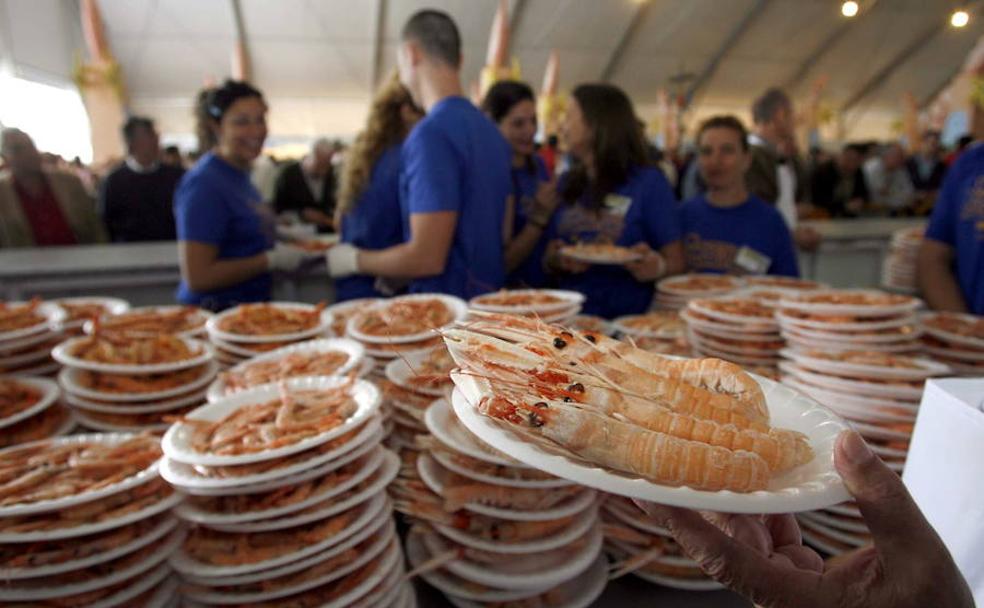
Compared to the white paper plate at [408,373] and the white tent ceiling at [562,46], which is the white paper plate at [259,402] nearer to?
the white paper plate at [408,373]

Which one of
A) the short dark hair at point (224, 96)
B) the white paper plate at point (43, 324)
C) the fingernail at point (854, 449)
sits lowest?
the white paper plate at point (43, 324)

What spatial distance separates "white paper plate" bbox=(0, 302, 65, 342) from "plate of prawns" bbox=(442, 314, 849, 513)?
77.3 inches

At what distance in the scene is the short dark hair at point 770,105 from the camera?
4301mm

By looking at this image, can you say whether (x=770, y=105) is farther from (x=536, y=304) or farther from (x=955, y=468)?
(x=955, y=468)

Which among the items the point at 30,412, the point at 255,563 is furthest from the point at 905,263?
the point at 30,412

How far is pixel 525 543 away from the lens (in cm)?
136

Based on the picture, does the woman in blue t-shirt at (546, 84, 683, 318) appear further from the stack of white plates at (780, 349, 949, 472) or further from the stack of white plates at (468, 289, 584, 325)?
the stack of white plates at (780, 349, 949, 472)

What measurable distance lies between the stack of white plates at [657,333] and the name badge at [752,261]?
993 millimetres

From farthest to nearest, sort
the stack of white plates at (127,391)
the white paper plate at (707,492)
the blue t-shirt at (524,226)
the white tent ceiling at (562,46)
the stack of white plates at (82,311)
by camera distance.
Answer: the white tent ceiling at (562,46) → the blue t-shirt at (524,226) → the stack of white plates at (82,311) → the stack of white plates at (127,391) → the white paper plate at (707,492)

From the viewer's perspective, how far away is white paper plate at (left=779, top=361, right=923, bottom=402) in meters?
1.45

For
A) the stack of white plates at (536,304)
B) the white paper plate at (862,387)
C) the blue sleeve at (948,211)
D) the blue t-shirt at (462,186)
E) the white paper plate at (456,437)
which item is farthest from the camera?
the blue sleeve at (948,211)

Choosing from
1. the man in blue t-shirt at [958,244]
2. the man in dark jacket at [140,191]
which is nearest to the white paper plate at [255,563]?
the man in blue t-shirt at [958,244]

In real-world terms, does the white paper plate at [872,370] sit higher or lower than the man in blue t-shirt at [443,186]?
lower

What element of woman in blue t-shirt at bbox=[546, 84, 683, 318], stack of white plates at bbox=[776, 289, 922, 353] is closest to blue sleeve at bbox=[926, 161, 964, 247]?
woman in blue t-shirt at bbox=[546, 84, 683, 318]
